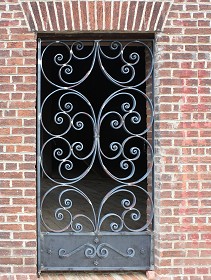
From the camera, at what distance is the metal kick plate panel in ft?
15.5

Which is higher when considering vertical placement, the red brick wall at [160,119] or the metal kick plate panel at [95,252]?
the red brick wall at [160,119]

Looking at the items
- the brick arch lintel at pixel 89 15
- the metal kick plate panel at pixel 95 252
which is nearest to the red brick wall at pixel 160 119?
the brick arch lintel at pixel 89 15

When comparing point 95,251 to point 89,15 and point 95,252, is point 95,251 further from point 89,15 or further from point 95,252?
point 89,15

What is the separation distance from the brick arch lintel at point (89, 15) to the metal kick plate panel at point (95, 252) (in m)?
1.90

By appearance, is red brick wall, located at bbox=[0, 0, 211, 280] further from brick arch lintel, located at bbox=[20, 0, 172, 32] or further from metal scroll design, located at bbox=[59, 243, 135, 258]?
metal scroll design, located at bbox=[59, 243, 135, 258]

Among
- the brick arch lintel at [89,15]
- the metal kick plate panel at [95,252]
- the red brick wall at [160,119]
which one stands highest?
the brick arch lintel at [89,15]

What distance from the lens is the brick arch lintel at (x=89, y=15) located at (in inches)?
177

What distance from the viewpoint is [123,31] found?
15.1ft

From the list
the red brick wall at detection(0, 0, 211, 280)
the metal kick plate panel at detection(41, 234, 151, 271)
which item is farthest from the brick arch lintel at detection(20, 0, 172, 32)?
the metal kick plate panel at detection(41, 234, 151, 271)

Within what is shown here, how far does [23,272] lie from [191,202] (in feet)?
5.31

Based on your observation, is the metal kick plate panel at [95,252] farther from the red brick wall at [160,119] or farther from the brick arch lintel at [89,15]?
the brick arch lintel at [89,15]

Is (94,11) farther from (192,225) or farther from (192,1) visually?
(192,225)

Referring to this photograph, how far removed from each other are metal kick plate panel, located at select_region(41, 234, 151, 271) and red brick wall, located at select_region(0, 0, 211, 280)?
0.20m

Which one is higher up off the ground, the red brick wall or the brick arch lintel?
the brick arch lintel
